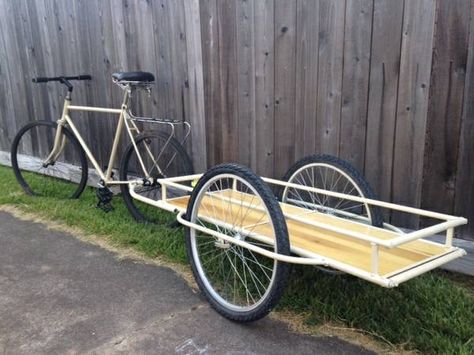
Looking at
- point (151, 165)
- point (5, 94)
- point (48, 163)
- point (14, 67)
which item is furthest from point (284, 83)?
point (5, 94)

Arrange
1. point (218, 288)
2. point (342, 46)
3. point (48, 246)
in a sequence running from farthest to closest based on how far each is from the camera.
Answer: point (48, 246), point (342, 46), point (218, 288)

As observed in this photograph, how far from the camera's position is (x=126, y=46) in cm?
430

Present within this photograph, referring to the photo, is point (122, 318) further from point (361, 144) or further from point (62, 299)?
point (361, 144)

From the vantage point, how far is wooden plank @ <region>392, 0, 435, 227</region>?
257 centimetres

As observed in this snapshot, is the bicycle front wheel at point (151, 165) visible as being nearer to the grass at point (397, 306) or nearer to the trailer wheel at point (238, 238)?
the grass at point (397, 306)

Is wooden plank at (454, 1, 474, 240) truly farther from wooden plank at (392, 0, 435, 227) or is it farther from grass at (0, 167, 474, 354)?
grass at (0, 167, 474, 354)

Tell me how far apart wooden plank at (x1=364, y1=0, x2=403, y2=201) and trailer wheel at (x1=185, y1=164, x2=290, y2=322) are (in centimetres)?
79

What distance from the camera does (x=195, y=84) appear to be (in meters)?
3.82

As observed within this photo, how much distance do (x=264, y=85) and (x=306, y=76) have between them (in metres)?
0.37

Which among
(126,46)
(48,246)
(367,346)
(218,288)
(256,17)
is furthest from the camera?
(126,46)

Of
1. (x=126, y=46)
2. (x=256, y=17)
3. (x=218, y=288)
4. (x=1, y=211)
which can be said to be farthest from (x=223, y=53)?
(x=1, y=211)

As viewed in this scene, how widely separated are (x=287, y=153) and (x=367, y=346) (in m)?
1.51

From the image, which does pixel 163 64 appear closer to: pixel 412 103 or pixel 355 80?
pixel 355 80

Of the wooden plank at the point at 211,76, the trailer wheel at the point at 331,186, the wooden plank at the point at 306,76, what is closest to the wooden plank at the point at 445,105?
the trailer wheel at the point at 331,186
